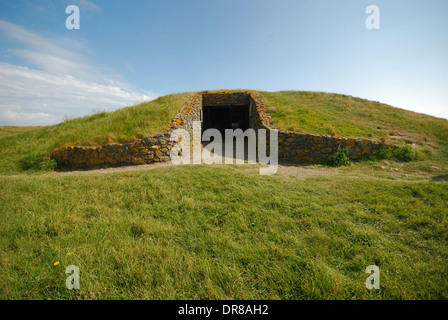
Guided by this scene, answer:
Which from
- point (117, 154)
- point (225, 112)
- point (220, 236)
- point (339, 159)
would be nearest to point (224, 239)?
point (220, 236)

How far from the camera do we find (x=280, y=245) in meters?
2.71

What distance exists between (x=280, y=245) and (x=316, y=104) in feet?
51.3

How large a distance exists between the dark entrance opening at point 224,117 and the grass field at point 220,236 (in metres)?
10.3

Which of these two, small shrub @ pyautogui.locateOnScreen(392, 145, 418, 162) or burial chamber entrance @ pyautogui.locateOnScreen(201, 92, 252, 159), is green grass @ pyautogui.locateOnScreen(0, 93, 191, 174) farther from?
small shrub @ pyautogui.locateOnScreen(392, 145, 418, 162)

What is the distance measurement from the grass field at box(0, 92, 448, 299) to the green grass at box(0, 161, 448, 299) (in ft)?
0.05

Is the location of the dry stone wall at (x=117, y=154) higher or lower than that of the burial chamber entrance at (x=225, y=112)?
lower

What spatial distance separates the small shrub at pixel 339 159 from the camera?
7.99 meters

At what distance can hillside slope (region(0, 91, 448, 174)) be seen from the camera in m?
8.61

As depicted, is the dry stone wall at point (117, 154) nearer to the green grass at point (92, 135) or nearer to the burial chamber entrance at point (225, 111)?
the green grass at point (92, 135)

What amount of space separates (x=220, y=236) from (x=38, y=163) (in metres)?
10.1

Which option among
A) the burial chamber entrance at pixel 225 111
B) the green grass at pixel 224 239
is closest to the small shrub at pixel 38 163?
the green grass at pixel 224 239

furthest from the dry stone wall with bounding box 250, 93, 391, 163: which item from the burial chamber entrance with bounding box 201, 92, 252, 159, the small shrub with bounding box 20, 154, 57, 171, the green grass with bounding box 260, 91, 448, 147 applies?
the small shrub with bounding box 20, 154, 57, 171

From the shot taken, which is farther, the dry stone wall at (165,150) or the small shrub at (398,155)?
the small shrub at (398,155)
